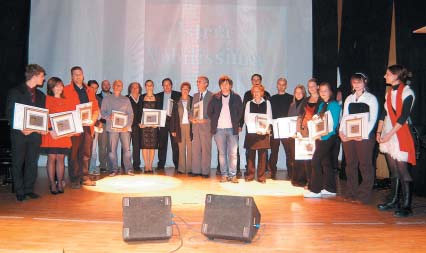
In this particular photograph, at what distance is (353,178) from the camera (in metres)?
5.25

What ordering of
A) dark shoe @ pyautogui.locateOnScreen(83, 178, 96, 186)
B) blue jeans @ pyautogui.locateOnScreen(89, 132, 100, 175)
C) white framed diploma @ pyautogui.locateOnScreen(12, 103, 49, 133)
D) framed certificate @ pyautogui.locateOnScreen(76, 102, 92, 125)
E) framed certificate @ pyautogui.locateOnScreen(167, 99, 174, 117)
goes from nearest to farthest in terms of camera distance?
white framed diploma @ pyautogui.locateOnScreen(12, 103, 49, 133) < framed certificate @ pyautogui.locateOnScreen(76, 102, 92, 125) < dark shoe @ pyautogui.locateOnScreen(83, 178, 96, 186) < blue jeans @ pyautogui.locateOnScreen(89, 132, 100, 175) < framed certificate @ pyautogui.locateOnScreen(167, 99, 174, 117)

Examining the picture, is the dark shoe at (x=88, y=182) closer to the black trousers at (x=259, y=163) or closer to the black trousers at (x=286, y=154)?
the black trousers at (x=259, y=163)

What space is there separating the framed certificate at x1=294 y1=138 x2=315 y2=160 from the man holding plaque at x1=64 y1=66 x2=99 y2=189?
292 cm

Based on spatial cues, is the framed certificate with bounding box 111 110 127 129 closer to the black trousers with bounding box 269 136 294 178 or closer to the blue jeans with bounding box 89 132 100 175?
the blue jeans with bounding box 89 132 100 175

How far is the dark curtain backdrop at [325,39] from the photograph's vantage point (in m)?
8.45

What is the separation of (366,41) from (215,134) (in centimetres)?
290

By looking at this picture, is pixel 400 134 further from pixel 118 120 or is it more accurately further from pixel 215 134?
pixel 118 120

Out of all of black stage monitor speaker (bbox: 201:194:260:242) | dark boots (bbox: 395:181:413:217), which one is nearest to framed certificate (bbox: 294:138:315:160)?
dark boots (bbox: 395:181:413:217)

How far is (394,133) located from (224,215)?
2.33m

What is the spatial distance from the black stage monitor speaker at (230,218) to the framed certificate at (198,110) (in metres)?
3.86

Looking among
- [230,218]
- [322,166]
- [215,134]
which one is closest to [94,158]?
[215,134]

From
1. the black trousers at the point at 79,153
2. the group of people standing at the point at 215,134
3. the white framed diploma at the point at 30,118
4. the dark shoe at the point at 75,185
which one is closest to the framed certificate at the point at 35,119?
the white framed diploma at the point at 30,118

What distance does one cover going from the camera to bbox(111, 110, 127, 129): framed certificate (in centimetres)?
692

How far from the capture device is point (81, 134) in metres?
5.91
